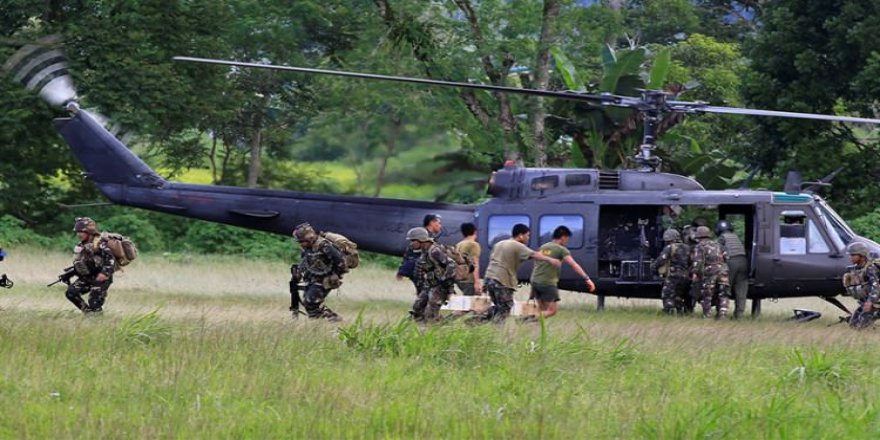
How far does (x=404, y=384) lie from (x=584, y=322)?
6.05 m

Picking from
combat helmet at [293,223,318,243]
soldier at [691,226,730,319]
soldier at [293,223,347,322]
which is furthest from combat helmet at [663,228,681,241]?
combat helmet at [293,223,318,243]

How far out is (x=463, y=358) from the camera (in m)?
12.0

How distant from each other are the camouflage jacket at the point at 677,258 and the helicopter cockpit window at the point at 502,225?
186 cm

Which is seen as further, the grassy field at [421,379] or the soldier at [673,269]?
the soldier at [673,269]

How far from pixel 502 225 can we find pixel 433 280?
10.8 ft

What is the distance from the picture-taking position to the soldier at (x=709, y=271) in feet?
56.2

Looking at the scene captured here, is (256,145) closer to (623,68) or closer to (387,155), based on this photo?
(623,68)

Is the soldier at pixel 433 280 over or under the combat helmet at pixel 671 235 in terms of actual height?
under

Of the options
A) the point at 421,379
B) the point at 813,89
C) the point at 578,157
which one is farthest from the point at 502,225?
the point at 813,89

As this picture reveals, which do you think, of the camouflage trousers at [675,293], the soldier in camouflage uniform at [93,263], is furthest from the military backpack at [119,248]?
the camouflage trousers at [675,293]

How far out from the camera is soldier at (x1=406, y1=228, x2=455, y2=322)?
50.3ft

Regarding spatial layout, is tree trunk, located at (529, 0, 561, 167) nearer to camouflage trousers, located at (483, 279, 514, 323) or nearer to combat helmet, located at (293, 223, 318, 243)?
camouflage trousers, located at (483, 279, 514, 323)

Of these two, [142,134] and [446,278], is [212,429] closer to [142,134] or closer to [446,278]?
[446,278]

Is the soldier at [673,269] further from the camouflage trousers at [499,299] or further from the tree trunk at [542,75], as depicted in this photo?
the tree trunk at [542,75]
